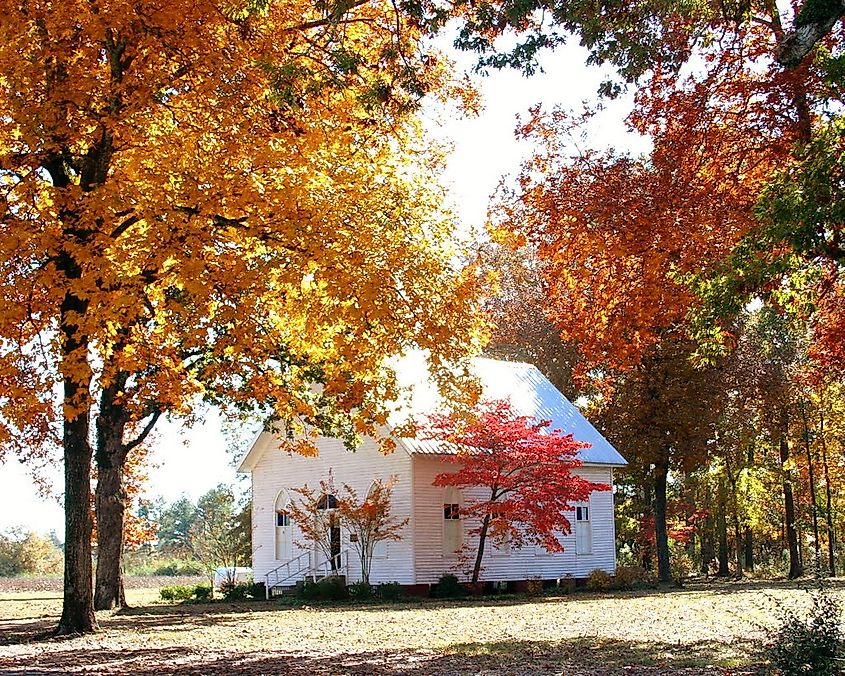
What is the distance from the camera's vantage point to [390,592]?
1063 inches

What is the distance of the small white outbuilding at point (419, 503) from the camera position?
28.4m

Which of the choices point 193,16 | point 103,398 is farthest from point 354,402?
point 103,398

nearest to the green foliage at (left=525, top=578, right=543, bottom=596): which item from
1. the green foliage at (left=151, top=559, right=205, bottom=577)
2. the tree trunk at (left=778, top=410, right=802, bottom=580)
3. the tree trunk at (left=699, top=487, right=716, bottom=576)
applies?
the tree trunk at (left=778, top=410, right=802, bottom=580)

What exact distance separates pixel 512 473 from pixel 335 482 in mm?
5767

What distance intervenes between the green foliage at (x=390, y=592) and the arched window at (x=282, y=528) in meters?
5.88

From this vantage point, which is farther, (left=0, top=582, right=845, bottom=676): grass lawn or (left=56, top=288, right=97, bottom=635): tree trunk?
(left=56, top=288, right=97, bottom=635): tree trunk

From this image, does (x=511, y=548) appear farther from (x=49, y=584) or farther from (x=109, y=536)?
(x=49, y=584)

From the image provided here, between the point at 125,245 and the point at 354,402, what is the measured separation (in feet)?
15.2

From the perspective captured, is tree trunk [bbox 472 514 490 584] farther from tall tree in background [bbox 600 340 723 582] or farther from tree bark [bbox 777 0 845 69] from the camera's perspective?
tree bark [bbox 777 0 845 69]

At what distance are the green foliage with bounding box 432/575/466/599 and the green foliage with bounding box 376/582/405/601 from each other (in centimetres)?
97

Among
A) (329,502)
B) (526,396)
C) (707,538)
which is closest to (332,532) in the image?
(329,502)

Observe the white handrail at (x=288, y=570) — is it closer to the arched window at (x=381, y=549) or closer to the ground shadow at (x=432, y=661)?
the arched window at (x=381, y=549)

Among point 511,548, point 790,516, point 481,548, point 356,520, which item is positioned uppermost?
point 356,520

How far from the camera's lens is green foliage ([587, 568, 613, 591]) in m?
31.0
